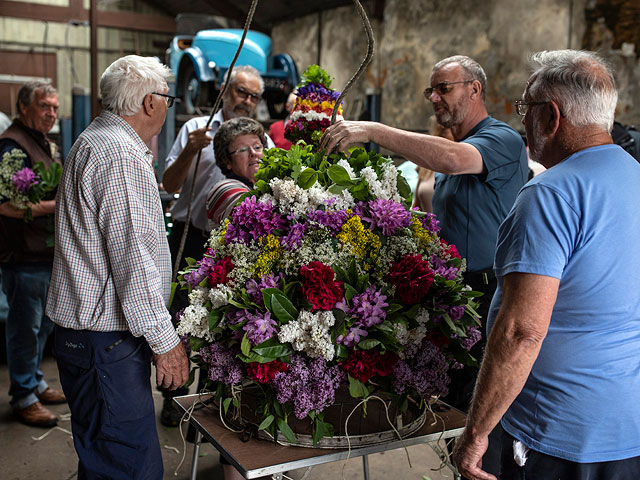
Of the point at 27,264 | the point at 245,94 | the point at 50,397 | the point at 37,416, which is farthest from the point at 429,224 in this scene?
the point at 50,397

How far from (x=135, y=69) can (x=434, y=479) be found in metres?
2.35

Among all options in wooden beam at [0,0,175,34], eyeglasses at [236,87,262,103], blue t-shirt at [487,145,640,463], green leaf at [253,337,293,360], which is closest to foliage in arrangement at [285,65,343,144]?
green leaf at [253,337,293,360]

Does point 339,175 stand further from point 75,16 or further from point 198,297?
point 75,16

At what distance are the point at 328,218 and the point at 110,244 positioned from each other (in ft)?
2.20

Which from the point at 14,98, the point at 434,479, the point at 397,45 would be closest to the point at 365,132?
the point at 434,479

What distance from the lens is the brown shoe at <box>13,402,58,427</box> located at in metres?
3.62

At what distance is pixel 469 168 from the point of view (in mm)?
2271

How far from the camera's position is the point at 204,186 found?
10.6 feet

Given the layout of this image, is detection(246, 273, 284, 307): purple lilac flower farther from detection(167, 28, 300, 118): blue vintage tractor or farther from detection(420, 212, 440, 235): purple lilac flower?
detection(167, 28, 300, 118): blue vintage tractor

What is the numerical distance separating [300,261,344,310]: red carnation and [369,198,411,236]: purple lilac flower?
0.24m

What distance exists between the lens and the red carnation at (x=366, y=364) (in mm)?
1588

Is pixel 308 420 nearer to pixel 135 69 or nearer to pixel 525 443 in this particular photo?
pixel 525 443

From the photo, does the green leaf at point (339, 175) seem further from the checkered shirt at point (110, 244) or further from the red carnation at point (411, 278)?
the checkered shirt at point (110, 244)

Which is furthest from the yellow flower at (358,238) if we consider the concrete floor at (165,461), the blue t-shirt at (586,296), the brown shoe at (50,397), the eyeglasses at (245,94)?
the brown shoe at (50,397)
